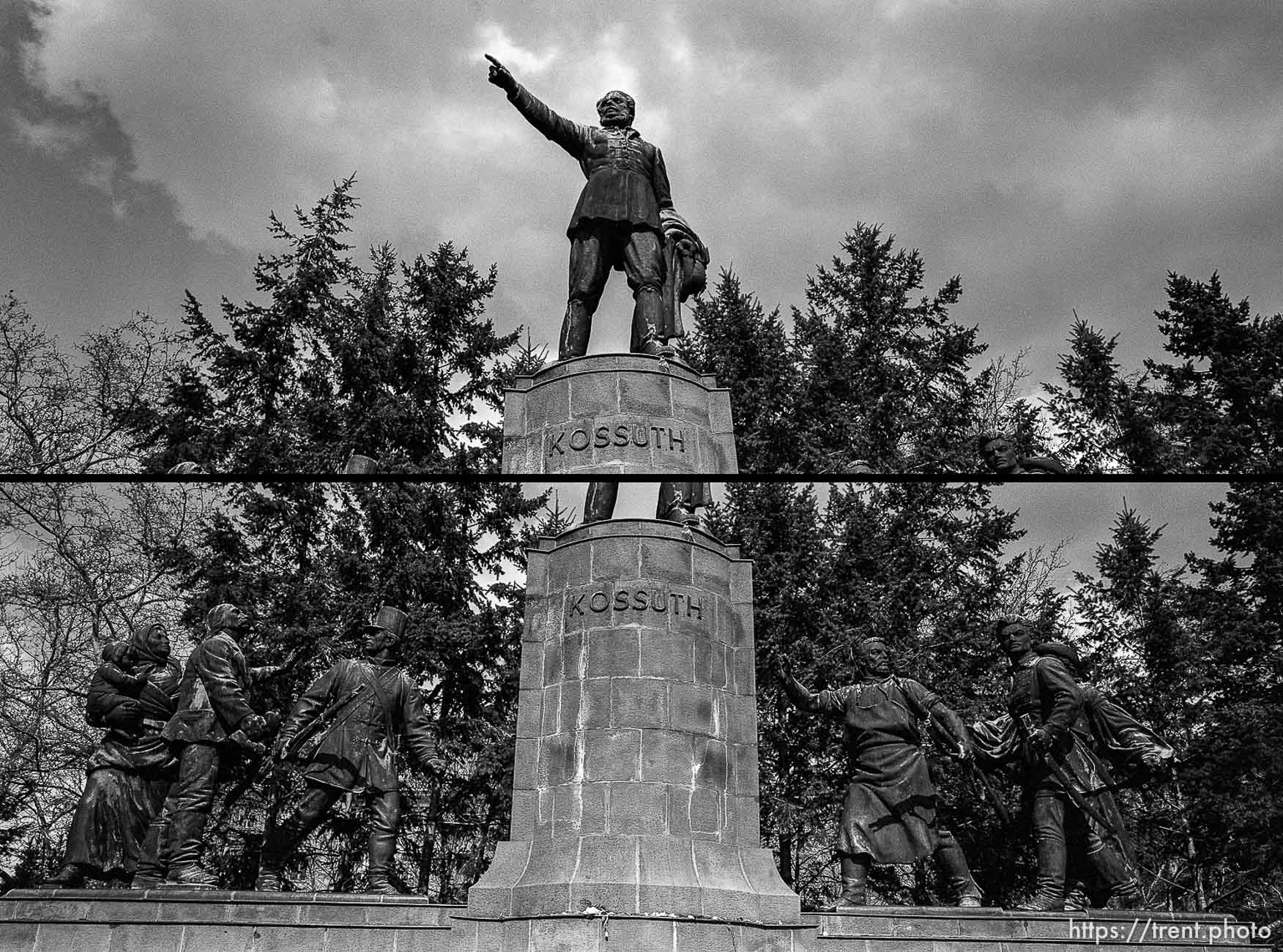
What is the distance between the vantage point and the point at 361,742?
10.1m

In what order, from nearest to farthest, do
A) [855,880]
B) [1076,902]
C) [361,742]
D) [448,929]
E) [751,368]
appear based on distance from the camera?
[448,929]
[1076,902]
[361,742]
[855,880]
[751,368]

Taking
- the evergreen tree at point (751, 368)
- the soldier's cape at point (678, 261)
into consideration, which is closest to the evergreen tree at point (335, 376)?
the evergreen tree at point (751, 368)

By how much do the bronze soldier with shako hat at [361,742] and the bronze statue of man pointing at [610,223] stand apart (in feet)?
12.5

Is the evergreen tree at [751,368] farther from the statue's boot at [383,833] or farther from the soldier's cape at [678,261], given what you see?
the statue's boot at [383,833]

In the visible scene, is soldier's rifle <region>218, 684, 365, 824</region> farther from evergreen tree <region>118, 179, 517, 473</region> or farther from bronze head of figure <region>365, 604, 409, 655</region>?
evergreen tree <region>118, 179, 517, 473</region>

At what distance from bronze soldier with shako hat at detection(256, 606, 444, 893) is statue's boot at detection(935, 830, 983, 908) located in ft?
15.3

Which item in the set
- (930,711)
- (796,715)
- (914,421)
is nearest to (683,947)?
(930,711)

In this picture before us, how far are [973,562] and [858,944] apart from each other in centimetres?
1782

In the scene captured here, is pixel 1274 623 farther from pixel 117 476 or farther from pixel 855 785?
pixel 117 476

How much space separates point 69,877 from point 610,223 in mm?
7945

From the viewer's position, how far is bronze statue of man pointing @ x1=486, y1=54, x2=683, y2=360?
12.3 metres

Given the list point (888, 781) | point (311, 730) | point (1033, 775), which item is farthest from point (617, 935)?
point (1033, 775)

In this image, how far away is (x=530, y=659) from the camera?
392 inches

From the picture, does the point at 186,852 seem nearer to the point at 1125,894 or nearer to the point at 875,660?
the point at 875,660
